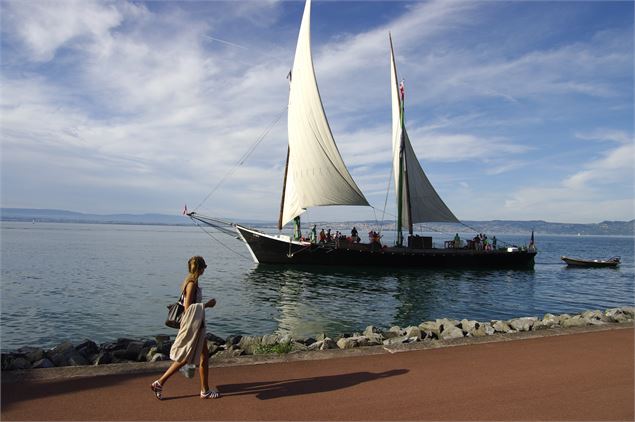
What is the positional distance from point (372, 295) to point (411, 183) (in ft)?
58.0

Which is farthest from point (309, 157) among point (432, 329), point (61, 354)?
point (61, 354)

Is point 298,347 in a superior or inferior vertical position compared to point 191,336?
inferior

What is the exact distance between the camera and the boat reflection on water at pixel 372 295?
16.8 meters

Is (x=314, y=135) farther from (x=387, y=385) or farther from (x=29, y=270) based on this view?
(x=387, y=385)

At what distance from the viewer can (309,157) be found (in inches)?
1326

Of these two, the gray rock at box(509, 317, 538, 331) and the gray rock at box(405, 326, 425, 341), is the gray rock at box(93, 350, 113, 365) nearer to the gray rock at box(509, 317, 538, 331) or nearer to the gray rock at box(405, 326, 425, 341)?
the gray rock at box(405, 326, 425, 341)

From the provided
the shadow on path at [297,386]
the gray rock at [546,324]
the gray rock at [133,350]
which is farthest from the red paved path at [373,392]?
the gray rock at [546,324]

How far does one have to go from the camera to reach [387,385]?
5.96 m

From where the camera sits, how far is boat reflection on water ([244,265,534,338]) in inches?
661

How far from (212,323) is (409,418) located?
11.6 metres

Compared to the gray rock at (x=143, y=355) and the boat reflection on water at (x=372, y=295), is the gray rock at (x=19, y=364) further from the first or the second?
the boat reflection on water at (x=372, y=295)

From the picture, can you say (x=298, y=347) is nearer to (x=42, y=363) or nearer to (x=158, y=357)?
(x=158, y=357)

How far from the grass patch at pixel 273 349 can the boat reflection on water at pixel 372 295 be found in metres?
5.48

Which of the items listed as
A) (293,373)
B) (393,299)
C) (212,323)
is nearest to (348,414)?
(293,373)
